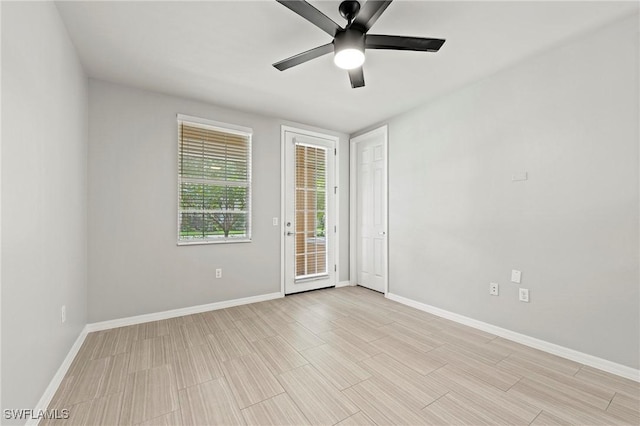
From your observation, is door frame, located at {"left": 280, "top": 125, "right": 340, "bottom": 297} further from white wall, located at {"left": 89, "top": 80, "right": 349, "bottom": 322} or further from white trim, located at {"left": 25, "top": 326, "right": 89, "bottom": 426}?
white trim, located at {"left": 25, "top": 326, "right": 89, "bottom": 426}

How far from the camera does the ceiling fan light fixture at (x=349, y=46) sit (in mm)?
1813

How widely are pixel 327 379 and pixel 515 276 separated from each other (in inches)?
77.2

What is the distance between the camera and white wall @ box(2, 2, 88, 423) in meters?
1.32

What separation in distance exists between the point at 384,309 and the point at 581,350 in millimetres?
1795

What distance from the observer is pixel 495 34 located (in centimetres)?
216

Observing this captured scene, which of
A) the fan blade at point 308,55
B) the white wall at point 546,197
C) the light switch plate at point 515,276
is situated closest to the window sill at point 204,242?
the fan blade at point 308,55

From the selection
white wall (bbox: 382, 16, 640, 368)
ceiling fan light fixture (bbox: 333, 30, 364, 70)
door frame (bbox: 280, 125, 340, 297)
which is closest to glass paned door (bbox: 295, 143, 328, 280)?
door frame (bbox: 280, 125, 340, 297)

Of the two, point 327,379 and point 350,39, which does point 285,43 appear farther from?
point 327,379

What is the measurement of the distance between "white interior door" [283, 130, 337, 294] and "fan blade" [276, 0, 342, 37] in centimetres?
232

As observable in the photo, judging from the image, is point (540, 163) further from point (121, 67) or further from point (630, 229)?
point (121, 67)

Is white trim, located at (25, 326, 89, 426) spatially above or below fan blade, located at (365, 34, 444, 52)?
below

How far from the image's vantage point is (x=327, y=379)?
6.52 ft

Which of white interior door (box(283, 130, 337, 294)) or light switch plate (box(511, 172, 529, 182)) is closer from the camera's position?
light switch plate (box(511, 172, 529, 182))

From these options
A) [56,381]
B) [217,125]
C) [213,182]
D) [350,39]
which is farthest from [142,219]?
[350,39]
